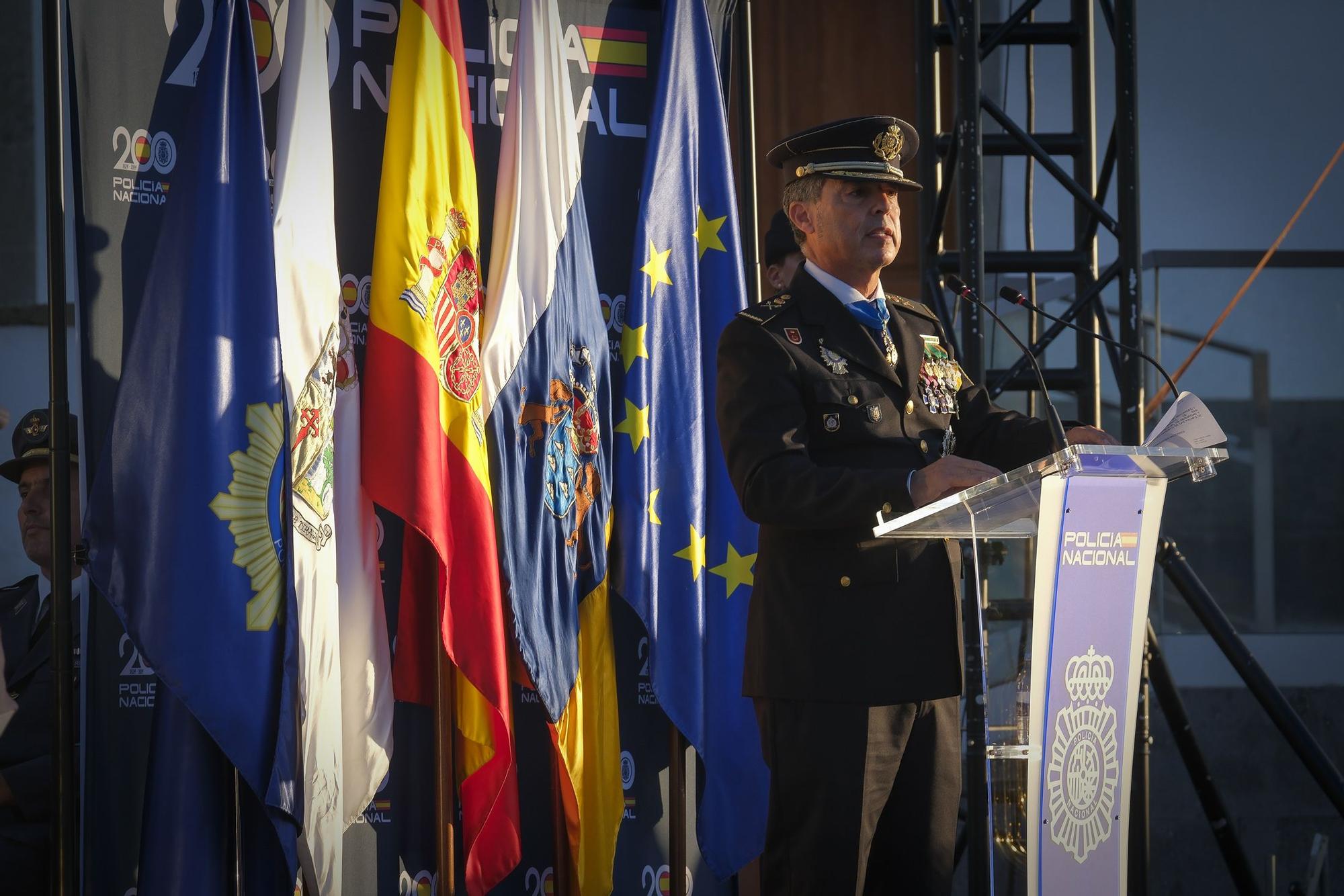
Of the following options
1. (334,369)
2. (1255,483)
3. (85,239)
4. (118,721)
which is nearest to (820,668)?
(334,369)

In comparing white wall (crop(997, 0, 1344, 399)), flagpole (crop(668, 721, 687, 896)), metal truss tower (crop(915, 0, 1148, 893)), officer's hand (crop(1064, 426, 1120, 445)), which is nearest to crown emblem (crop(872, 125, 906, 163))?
officer's hand (crop(1064, 426, 1120, 445))

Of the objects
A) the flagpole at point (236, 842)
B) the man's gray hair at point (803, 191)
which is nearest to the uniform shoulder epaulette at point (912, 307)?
the man's gray hair at point (803, 191)

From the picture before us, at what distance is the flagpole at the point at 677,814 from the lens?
306cm

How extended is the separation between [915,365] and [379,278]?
4.17 feet

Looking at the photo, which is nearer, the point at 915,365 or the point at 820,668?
the point at 820,668

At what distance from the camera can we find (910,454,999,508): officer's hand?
158cm

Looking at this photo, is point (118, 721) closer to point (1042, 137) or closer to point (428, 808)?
point (428, 808)

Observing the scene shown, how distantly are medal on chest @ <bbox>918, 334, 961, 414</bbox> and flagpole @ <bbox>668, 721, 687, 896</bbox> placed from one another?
126 centimetres

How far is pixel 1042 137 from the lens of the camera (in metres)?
3.36

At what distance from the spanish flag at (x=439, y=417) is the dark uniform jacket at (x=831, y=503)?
903 mm

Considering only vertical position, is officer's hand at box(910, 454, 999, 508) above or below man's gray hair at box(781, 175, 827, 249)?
below

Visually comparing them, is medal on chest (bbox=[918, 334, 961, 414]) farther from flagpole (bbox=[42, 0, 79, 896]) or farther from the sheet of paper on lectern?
flagpole (bbox=[42, 0, 79, 896])

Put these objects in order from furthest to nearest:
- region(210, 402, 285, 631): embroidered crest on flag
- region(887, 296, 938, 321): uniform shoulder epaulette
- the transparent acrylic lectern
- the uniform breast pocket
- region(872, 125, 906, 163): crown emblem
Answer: region(210, 402, 285, 631): embroidered crest on flag < region(887, 296, 938, 321): uniform shoulder epaulette < region(872, 125, 906, 163): crown emblem < the uniform breast pocket < the transparent acrylic lectern

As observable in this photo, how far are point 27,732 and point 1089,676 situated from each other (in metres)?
2.40
